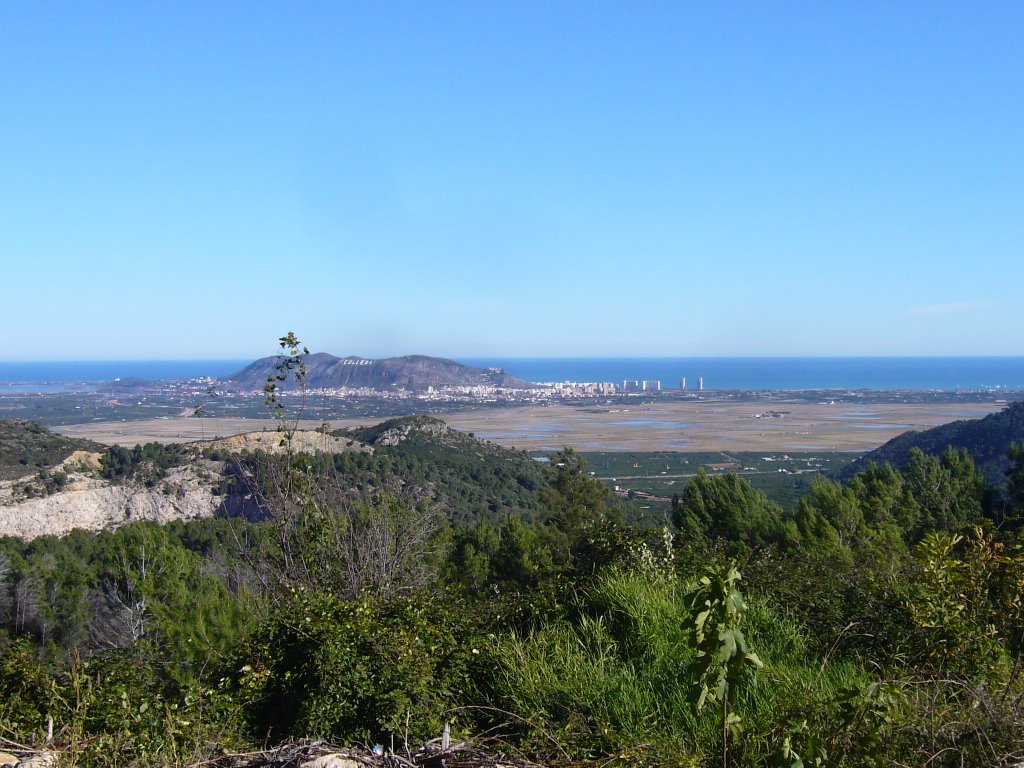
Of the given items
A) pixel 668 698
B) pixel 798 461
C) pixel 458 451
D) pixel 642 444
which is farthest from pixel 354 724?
pixel 642 444

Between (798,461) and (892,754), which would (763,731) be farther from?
(798,461)

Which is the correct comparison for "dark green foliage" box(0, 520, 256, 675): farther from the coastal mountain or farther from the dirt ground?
the coastal mountain

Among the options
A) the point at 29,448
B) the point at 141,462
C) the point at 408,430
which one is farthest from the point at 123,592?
the point at 408,430

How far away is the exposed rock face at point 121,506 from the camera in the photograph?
25.4 m

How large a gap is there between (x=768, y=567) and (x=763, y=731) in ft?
11.3

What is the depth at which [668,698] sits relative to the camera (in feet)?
14.0

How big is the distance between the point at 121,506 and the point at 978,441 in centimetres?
3606

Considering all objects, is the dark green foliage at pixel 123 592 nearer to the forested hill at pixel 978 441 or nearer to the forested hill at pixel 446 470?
the forested hill at pixel 446 470

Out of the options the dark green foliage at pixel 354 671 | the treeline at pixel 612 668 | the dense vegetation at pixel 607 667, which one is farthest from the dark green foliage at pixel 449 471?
the dark green foliage at pixel 354 671

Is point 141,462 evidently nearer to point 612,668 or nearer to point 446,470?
point 446,470

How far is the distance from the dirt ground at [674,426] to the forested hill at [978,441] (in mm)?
16543

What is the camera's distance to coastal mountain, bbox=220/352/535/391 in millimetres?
108938

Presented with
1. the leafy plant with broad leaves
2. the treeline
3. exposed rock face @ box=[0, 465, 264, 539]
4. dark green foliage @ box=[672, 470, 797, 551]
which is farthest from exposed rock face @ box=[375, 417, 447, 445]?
the leafy plant with broad leaves

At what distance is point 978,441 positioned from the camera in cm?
3716
